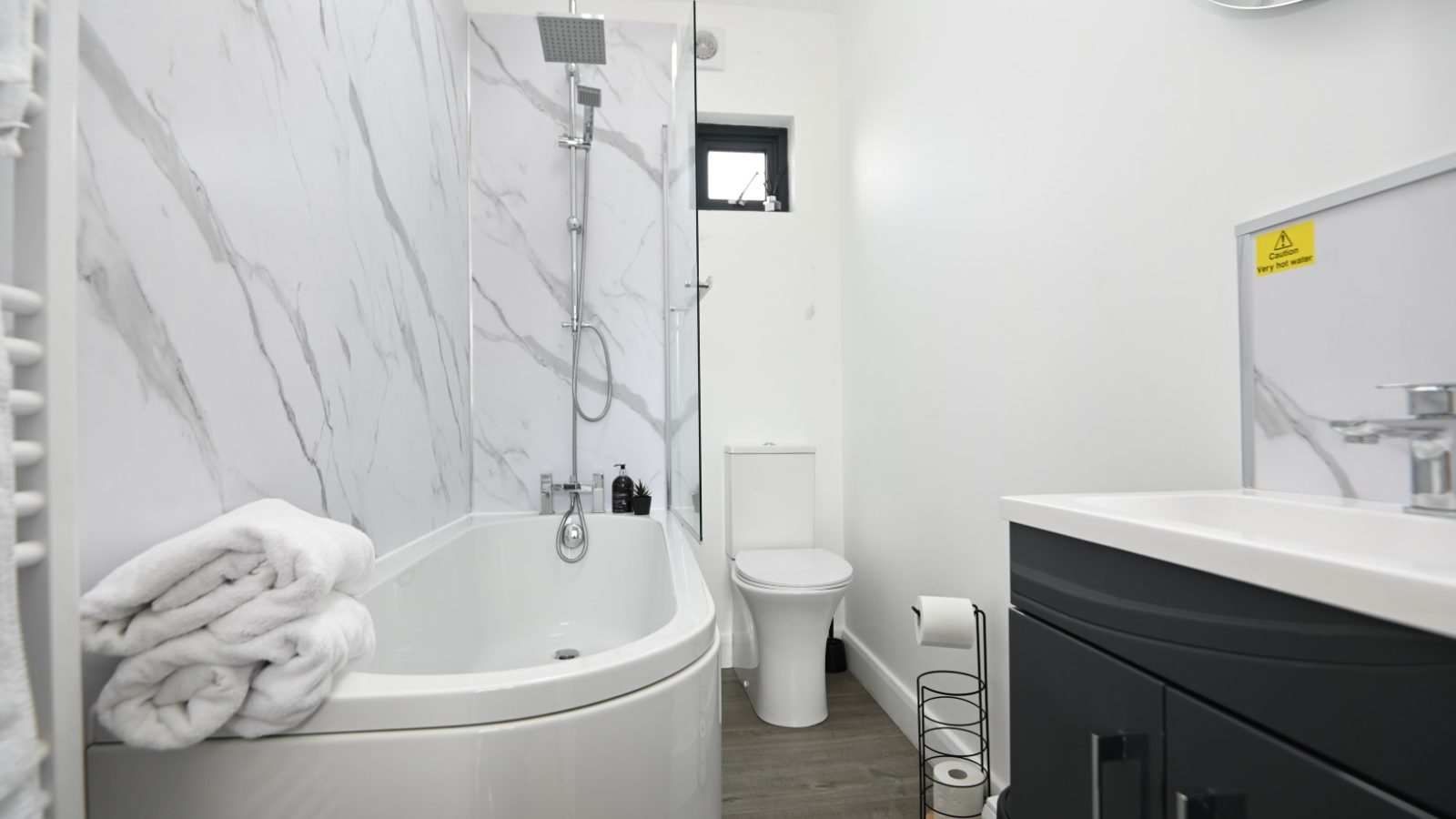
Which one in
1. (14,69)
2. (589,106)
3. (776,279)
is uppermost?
(589,106)

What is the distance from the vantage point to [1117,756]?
71 cm

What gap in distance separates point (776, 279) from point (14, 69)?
239 cm

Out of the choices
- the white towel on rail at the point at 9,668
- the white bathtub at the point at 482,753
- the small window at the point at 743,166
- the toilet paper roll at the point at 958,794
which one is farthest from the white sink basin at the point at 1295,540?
the small window at the point at 743,166

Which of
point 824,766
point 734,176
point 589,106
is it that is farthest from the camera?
point 734,176

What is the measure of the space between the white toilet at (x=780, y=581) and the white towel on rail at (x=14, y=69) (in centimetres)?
188

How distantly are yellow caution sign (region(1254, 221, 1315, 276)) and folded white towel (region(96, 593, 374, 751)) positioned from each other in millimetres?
1391

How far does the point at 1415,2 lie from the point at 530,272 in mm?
2581

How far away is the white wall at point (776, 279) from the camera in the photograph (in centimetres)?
279

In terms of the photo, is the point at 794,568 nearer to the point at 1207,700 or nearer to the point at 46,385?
the point at 1207,700

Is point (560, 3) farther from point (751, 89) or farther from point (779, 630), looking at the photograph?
point (779, 630)

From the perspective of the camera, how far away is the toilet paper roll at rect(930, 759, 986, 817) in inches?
59.9

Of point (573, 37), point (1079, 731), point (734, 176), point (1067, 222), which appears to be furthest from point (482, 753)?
point (734, 176)

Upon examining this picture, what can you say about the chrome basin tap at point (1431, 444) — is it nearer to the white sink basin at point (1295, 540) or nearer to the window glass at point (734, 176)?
the white sink basin at point (1295, 540)

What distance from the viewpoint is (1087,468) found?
1.34 metres
